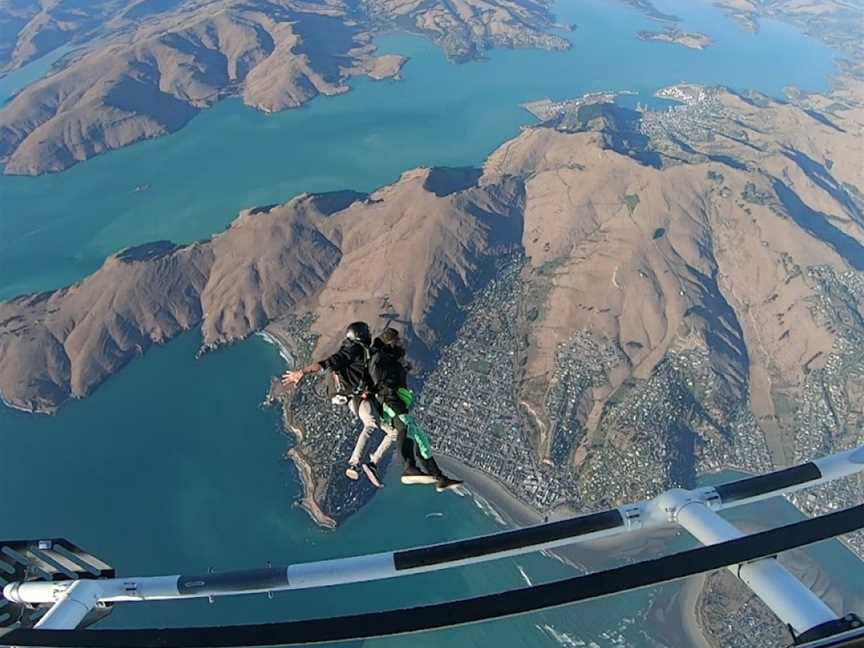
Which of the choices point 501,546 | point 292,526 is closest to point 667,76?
point 292,526

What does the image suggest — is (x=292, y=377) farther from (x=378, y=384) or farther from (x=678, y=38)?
(x=678, y=38)

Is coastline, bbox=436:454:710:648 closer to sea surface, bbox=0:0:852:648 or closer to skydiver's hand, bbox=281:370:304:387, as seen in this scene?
sea surface, bbox=0:0:852:648

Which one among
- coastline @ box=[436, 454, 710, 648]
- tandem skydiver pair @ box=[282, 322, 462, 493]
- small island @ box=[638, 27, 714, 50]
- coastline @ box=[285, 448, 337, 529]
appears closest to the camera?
tandem skydiver pair @ box=[282, 322, 462, 493]

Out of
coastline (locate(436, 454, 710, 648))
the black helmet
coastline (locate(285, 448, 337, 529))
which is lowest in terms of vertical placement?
coastline (locate(436, 454, 710, 648))

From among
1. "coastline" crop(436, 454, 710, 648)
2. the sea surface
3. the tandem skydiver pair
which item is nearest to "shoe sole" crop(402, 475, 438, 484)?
the tandem skydiver pair

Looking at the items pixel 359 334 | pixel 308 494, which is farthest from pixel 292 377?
pixel 308 494

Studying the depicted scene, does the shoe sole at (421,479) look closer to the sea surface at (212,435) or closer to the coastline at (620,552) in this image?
the coastline at (620,552)
